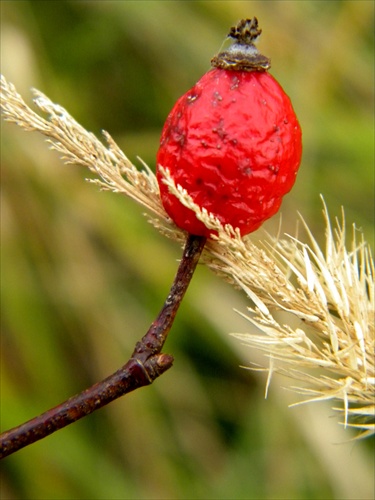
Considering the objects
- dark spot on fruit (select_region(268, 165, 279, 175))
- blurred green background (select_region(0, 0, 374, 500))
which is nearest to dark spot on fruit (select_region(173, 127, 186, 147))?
dark spot on fruit (select_region(268, 165, 279, 175))

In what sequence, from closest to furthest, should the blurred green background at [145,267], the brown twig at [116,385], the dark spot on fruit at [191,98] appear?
the brown twig at [116,385]
the dark spot on fruit at [191,98]
the blurred green background at [145,267]

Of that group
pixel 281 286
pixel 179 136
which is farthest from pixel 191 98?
pixel 281 286

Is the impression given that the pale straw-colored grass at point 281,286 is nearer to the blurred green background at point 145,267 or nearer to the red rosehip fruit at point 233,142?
the red rosehip fruit at point 233,142

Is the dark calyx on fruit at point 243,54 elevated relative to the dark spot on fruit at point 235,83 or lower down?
→ elevated

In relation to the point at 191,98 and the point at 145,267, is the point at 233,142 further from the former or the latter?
the point at 145,267

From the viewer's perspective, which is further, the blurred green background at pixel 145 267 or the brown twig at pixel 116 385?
the blurred green background at pixel 145 267

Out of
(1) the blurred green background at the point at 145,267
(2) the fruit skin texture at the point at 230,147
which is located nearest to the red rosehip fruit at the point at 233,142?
(2) the fruit skin texture at the point at 230,147

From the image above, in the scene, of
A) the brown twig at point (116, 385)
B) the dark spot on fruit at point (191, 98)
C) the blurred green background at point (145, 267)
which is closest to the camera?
the brown twig at point (116, 385)

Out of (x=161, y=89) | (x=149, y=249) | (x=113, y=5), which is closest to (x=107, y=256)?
(x=149, y=249)
